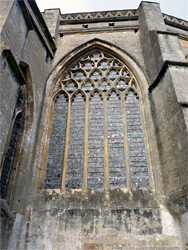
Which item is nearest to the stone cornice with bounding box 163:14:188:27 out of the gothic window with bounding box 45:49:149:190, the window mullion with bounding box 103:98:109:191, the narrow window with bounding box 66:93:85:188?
the gothic window with bounding box 45:49:149:190

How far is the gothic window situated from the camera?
16.5 ft

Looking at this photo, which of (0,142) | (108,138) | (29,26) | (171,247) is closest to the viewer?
(0,142)

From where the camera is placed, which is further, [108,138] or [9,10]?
[108,138]

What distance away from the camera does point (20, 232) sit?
4180 millimetres

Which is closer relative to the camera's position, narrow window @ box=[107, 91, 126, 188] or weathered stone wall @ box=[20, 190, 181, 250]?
weathered stone wall @ box=[20, 190, 181, 250]

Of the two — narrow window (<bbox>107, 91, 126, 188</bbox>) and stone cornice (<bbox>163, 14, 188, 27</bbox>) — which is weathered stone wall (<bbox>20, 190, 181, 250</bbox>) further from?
stone cornice (<bbox>163, 14, 188, 27</bbox>)

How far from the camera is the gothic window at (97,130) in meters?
5.03

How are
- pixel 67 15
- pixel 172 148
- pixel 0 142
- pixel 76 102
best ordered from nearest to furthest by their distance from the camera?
pixel 0 142 → pixel 172 148 → pixel 76 102 → pixel 67 15

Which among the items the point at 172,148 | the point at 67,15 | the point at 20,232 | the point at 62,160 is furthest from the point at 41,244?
the point at 67,15

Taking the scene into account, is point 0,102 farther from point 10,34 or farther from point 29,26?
point 29,26

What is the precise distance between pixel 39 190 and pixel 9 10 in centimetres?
403

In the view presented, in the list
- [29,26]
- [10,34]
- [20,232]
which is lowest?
[20,232]

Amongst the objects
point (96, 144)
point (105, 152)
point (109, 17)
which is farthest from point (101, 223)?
point (109, 17)

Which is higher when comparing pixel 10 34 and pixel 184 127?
pixel 10 34
